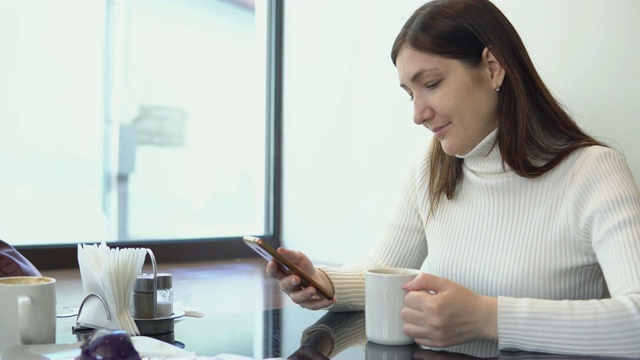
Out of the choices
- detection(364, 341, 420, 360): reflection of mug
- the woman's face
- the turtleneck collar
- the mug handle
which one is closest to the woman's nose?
the woman's face

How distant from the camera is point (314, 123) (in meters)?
3.57

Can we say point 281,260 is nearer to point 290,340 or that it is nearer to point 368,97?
point 290,340

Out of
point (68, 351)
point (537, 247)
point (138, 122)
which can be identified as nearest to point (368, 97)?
point (138, 122)

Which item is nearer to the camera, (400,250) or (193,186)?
(400,250)

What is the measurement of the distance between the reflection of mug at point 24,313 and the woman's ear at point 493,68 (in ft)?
2.81

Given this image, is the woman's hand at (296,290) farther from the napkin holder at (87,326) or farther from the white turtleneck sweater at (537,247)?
the napkin holder at (87,326)

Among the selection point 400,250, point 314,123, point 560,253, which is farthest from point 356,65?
point 560,253

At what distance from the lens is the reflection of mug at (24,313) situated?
91cm

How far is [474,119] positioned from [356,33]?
6.33 ft

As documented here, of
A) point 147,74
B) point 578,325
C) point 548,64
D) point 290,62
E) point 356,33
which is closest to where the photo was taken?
point 578,325

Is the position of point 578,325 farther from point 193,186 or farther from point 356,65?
point 193,186

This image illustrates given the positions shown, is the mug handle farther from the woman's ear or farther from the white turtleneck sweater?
the woman's ear

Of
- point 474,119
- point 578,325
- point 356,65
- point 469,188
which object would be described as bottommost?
point 578,325

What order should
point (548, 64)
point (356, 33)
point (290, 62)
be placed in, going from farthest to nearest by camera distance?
point (290, 62) < point (356, 33) < point (548, 64)
